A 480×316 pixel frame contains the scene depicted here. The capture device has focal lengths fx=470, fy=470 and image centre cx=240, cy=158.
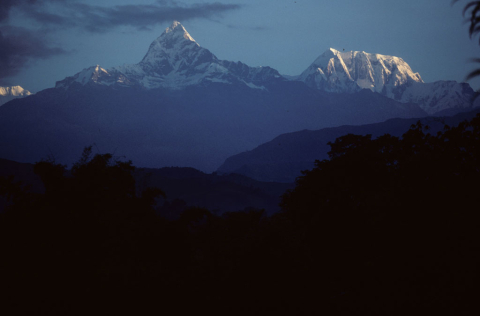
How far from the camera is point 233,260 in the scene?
23609mm

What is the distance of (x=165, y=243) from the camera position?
29.2 meters

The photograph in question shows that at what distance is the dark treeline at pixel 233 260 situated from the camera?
18.5 m

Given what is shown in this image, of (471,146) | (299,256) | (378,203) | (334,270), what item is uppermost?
(471,146)

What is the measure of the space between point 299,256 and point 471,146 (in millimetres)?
22962

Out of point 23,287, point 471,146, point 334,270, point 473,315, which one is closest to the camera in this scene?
point 473,315

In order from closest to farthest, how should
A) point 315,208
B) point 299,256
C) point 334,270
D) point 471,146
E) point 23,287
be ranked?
point 23,287 → point 299,256 → point 334,270 → point 471,146 → point 315,208

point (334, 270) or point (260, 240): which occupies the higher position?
point (260, 240)

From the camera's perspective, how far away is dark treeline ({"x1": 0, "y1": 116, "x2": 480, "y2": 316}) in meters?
18.5

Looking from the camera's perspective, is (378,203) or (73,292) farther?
(378,203)

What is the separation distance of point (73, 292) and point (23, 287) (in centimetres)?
199

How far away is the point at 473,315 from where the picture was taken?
15523 mm

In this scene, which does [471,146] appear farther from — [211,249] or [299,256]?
[211,249]

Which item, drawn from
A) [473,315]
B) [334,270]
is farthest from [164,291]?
[473,315]

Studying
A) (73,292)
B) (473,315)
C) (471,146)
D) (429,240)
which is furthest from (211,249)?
(471,146)
